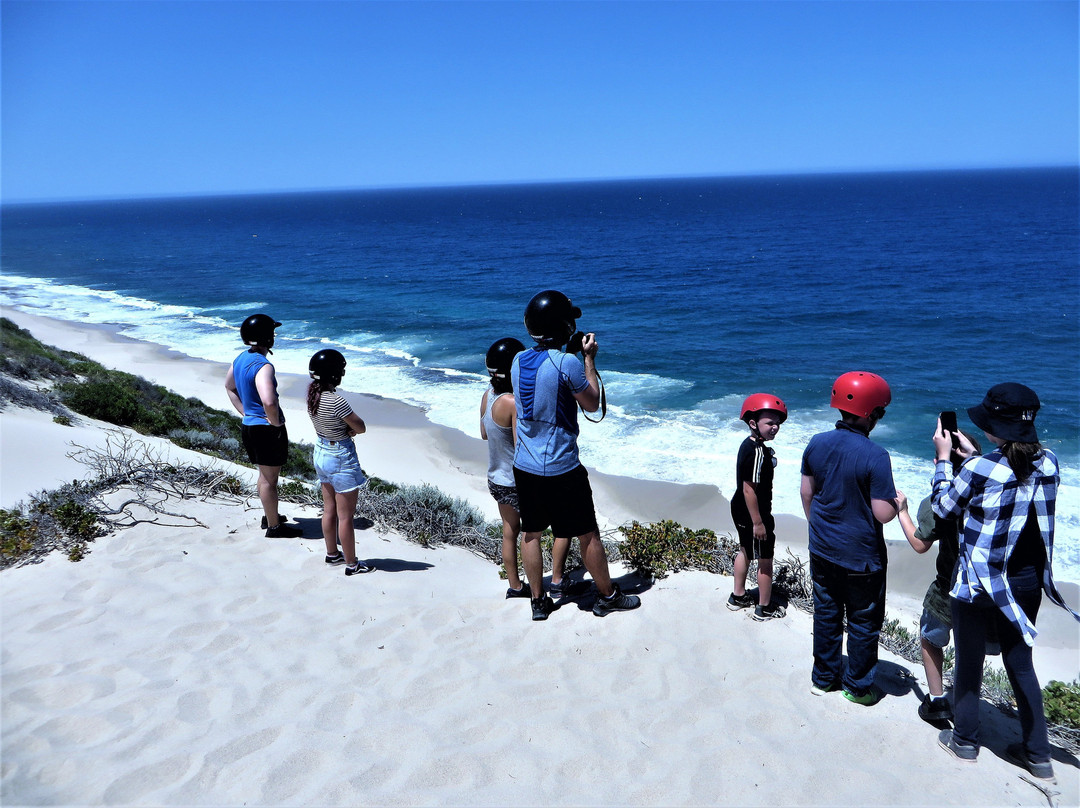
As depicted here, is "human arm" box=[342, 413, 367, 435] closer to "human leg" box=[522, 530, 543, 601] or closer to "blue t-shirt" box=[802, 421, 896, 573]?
"human leg" box=[522, 530, 543, 601]

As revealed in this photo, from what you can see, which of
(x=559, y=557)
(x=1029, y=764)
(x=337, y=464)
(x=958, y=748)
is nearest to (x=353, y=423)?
(x=337, y=464)

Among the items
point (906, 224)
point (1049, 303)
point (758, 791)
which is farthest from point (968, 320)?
point (906, 224)

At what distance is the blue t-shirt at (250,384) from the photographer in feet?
17.6

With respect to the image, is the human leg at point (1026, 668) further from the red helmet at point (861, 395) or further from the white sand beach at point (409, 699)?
the red helmet at point (861, 395)

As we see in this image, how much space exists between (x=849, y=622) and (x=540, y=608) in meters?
1.89

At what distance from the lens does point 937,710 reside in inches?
147

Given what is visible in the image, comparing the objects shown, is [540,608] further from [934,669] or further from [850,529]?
[934,669]

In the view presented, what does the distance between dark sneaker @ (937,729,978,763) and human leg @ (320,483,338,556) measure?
13.3 ft

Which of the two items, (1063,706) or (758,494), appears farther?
(758,494)

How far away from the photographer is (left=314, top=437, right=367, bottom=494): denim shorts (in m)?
5.11

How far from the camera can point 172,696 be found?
376 centimetres

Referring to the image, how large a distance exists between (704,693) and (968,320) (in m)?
31.3

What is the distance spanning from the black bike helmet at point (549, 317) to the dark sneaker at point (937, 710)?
2772mm

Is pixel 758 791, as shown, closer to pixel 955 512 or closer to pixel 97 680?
pixel 955 512
